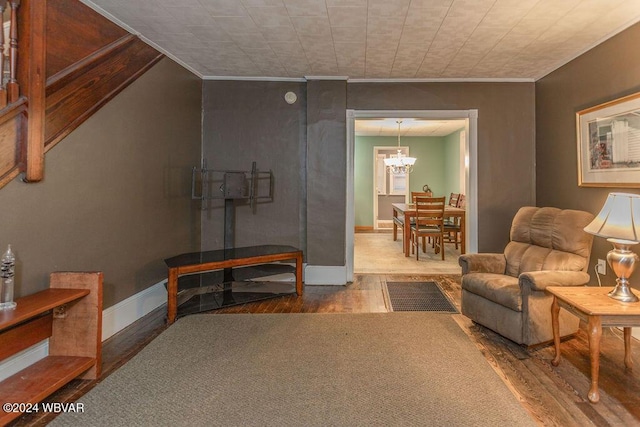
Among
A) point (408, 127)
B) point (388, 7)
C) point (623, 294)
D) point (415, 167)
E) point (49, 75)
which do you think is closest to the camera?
point (623, 294)

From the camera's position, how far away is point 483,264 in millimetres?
2916

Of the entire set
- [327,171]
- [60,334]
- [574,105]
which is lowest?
[60,334]

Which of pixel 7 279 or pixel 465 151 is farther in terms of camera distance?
pixel 465 151

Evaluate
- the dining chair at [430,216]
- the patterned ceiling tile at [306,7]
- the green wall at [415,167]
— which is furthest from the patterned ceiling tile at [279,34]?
the green wall at [415,167]

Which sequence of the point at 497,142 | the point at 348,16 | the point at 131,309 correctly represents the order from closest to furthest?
the point at 348,16
the point at 131,309
the point at 497,142

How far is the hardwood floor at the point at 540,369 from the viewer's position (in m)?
1.67

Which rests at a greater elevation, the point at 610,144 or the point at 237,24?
the point at 237,24

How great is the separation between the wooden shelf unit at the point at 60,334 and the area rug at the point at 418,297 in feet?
7.68

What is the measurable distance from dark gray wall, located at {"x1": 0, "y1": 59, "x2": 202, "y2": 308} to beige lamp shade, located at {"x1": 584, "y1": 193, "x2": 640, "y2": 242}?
3259 millimetres

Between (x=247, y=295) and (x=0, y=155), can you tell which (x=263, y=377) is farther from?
(x=0, y=155)

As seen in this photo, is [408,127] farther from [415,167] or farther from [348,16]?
[348,16]

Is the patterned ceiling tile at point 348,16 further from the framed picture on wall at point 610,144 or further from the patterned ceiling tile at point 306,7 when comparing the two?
the framed picture on wall at point 610,144

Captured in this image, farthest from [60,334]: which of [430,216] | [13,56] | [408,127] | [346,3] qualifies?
[408,127]

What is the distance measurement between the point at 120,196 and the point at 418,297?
2892mm
